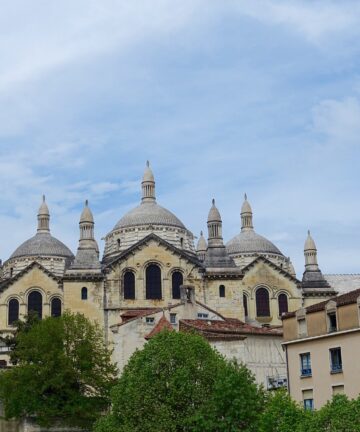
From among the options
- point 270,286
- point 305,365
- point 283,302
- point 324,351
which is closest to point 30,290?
point 270,286

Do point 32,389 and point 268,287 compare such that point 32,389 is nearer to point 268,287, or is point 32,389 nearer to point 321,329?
point 321,329

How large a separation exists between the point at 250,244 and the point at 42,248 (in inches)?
893

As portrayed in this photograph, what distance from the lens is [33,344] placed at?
6028 centimetres

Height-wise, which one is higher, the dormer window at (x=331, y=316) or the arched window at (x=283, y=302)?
the arched window at (x=283, y=302)

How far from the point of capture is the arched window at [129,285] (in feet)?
258

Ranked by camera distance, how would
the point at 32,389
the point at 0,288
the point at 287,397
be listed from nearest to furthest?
the point at 287,397 → the point at 32,389 → the point at 0,288

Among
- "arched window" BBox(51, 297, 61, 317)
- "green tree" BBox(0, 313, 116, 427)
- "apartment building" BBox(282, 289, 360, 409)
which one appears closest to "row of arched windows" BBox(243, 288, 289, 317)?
"arched window" BBox(51, 297, 61, 317)

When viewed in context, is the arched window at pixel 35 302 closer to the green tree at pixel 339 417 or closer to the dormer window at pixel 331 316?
the dormer window at pixel 331 316

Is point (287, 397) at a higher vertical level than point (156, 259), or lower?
lower

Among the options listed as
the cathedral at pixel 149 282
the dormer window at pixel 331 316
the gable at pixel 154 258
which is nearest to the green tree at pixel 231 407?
the dormer window at pixel 331 316

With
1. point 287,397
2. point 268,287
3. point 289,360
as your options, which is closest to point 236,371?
point 289,360

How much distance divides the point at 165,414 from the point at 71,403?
1629 cm

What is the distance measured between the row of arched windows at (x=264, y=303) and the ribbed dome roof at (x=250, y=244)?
11.4 metres

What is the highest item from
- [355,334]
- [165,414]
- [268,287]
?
[268,287]
